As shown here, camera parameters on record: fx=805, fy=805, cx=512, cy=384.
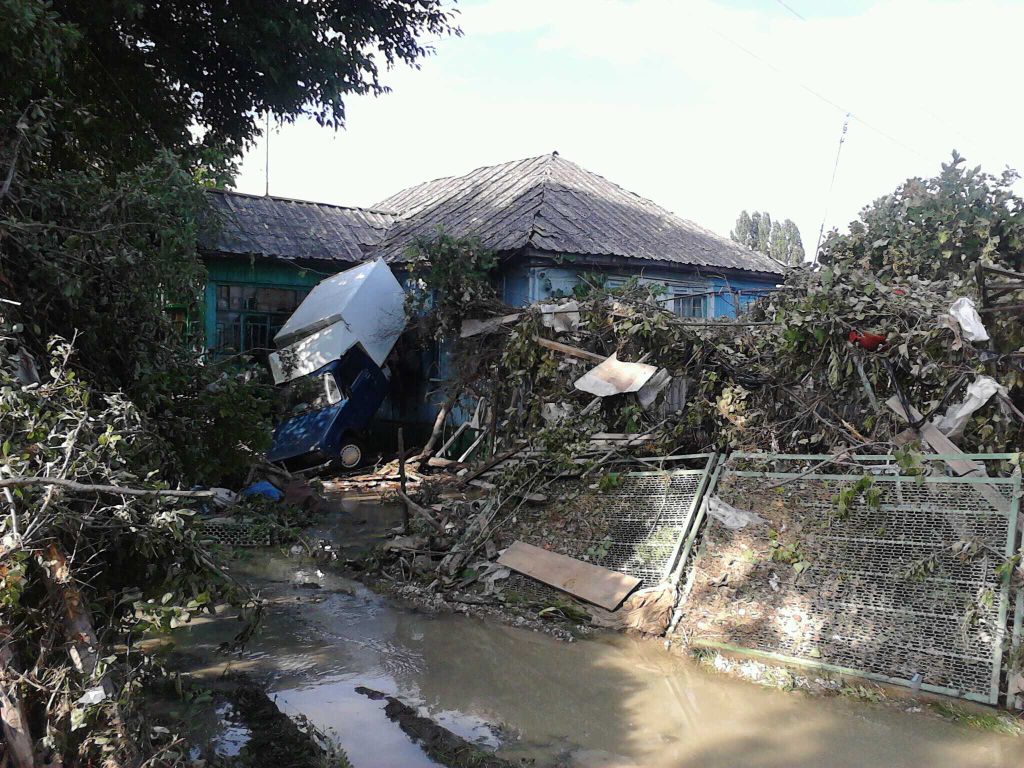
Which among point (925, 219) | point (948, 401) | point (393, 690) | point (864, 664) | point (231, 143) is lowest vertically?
point (393, 690)

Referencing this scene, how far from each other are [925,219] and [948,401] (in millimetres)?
3445

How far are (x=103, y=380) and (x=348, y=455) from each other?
7333 mm

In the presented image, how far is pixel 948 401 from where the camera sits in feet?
20.4

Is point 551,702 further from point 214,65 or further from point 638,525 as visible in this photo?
point 214,65

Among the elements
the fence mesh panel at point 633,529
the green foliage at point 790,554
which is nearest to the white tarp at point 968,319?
the green foliage at point 790,554

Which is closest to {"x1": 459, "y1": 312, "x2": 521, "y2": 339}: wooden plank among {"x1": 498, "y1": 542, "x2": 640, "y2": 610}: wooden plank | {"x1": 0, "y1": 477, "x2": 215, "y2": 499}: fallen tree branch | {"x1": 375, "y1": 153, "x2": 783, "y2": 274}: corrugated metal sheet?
{"x1": 375, "y1": 153, "x2": 783, "y2": 274}: corrugated metal sheet

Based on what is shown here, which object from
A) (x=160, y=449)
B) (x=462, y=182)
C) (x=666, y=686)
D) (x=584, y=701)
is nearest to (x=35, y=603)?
(x=160, y=449)

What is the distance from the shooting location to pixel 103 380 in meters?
4.89

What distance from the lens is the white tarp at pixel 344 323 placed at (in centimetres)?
1187

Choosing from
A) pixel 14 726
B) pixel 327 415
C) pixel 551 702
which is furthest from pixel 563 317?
pixel 14 726

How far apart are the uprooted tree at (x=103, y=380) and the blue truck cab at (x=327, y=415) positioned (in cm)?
284

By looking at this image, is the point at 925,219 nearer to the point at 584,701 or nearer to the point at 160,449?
the point at 584,701

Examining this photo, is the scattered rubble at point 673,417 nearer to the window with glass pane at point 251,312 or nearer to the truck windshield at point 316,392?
the truck windshield at point 316,392

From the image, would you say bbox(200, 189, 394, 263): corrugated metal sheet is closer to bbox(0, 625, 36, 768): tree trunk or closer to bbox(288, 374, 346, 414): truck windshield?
bbox(288, 374, 346, 414): truck windshield
